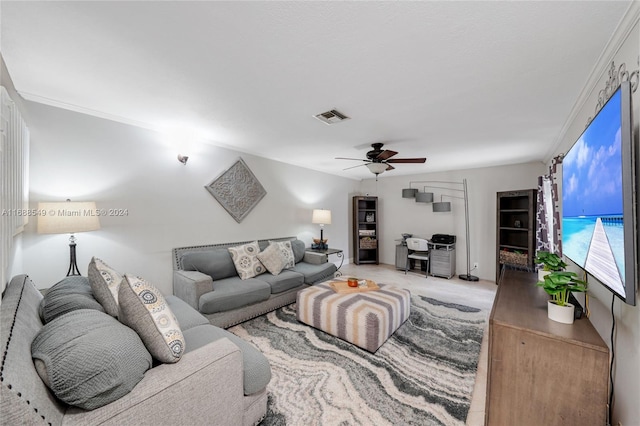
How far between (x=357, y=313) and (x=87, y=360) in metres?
1.92

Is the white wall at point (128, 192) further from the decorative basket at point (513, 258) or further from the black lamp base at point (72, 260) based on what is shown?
the decorative basket at point (513, 258)

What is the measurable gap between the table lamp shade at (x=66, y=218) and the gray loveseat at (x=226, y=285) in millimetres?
976

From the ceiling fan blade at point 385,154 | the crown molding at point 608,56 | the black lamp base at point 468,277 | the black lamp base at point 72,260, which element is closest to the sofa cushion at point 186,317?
the black lamp base at point 72,260

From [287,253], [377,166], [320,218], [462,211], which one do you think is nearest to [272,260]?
[287,253]

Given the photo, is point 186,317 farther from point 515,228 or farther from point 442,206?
point 515,228

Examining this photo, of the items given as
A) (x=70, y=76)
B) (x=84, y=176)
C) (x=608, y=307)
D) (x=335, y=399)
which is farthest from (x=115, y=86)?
(x=608, y=307)

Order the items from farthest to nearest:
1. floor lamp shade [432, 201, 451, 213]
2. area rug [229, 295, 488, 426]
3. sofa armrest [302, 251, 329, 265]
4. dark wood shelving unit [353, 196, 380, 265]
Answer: dark wood shelving unit [353, 196, 380, 265]
floor lamp shade [432, 201, 451, 213]
sofa armrest [302, 251, 329, 265]
area rug [229, 295, 488, 426]

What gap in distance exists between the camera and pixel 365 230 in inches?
238

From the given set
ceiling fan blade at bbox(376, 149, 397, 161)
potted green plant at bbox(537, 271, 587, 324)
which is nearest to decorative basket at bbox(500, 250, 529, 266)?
ceiling fan blade at bbox(376, 149, 397, 161)

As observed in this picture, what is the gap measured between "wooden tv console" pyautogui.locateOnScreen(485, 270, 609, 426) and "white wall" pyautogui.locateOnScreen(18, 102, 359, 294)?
10.7ft

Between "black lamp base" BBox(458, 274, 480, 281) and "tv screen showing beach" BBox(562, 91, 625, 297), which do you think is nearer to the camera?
"tv screen showing beach" BBox(562, 91, 625, 297)

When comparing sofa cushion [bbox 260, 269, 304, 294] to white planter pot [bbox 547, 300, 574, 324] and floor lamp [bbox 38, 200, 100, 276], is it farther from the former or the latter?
white planter pot [bbox 547, 300, 574, 324]

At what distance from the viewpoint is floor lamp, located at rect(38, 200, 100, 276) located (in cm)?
197

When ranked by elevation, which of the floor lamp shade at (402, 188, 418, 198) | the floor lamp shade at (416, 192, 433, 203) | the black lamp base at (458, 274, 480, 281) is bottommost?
the black lamp base at (458, 274, 480, 281)
